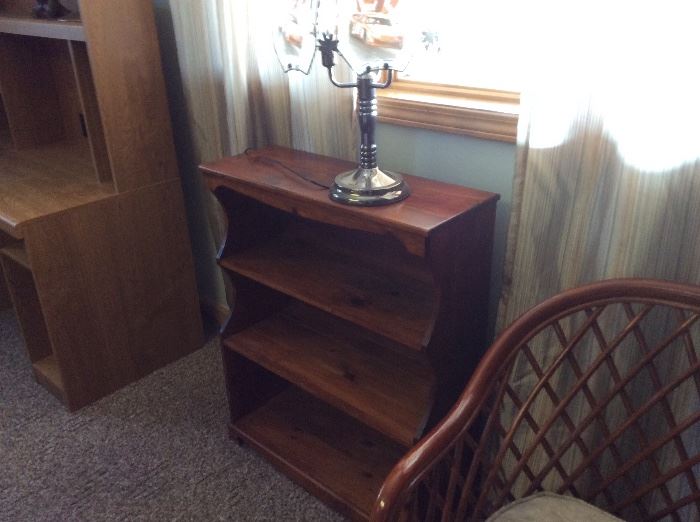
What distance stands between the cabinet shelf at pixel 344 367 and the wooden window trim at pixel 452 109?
0.55 metres

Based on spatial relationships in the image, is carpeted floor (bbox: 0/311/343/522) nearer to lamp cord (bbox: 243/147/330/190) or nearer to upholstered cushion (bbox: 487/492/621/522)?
upholstered cushion (bbox: 487/492/621/522)

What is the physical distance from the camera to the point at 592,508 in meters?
1.00

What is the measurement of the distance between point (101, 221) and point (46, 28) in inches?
22.6

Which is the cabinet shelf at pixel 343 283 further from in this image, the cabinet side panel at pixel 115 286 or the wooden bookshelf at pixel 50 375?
the wooden bookshelf at pixel 50 375

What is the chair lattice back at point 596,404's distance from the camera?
36.7 inches

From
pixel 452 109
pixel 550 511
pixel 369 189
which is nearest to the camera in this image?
pixel 550 511

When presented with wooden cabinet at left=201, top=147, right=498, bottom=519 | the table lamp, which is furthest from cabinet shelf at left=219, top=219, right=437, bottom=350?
the table lamp

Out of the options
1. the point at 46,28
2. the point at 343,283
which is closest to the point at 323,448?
the point at 343,283

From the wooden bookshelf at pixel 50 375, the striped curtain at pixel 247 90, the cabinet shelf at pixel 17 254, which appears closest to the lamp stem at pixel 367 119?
the striped curtain at pixel 247 90

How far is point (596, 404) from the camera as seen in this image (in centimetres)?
103

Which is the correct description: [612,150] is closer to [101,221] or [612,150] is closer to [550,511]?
[550,511]

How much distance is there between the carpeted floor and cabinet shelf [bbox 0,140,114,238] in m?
0.63

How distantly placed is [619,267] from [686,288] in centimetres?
16

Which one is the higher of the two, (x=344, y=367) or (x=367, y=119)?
(x=367, y=119)
